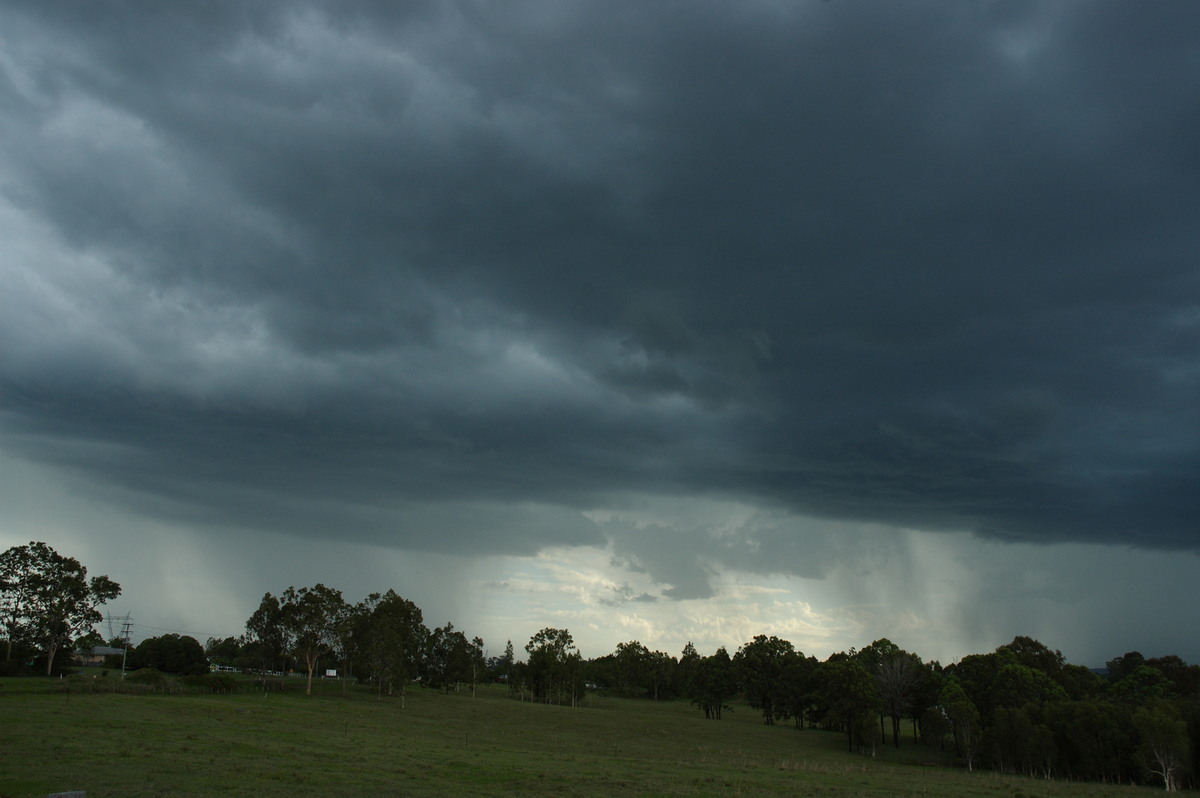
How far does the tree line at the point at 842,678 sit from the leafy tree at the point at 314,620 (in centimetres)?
27

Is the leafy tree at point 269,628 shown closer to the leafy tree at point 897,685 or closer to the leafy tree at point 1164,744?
the leafy tree at point 897,685

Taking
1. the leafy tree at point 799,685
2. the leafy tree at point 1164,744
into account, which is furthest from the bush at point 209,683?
the leafy tree at point 1164,744

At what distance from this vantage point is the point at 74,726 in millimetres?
50562

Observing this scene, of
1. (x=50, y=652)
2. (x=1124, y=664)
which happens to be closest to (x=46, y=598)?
(x=50, y=652)

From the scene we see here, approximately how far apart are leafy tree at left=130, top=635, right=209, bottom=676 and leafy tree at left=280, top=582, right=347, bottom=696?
2305 inches

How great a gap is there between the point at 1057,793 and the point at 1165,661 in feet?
386

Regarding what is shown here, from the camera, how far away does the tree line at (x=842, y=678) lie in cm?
8319

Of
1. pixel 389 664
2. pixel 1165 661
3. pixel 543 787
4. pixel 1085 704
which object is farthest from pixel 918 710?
pixel 543 787

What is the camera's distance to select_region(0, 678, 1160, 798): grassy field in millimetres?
33938

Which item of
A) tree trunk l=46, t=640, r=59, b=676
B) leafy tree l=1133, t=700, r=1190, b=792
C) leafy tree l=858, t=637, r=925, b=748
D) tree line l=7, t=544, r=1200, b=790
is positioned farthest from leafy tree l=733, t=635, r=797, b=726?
tree trunk l=46, t=640, r=59, b=676

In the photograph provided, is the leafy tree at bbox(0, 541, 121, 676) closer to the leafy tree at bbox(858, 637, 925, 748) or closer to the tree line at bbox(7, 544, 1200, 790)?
the tree line at bbox(7, 544, 1200, 790)

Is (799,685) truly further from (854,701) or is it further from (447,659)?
(447,659)

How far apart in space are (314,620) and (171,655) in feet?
253

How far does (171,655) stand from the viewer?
178000 millimetres
